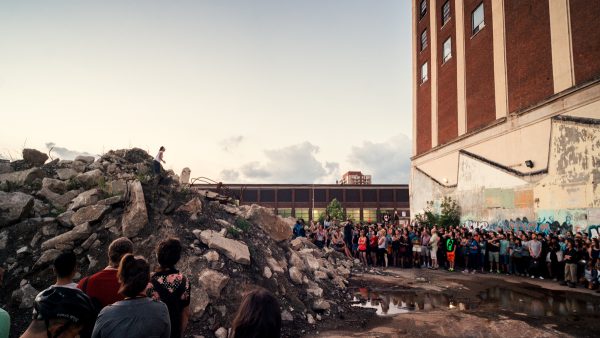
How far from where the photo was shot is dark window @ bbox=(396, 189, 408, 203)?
5428 cm

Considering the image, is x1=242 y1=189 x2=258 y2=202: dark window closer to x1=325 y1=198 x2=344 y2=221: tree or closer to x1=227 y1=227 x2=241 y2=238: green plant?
x1=325 y1=198 x2=344 y2=221: tree

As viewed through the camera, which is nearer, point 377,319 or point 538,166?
point 377,319

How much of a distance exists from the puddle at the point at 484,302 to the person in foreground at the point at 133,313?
246 inches

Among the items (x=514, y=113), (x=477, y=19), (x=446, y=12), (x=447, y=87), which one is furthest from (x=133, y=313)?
(x=446, y=12)

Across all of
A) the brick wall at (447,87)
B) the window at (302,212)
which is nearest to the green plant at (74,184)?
the brick wall at (447,87)

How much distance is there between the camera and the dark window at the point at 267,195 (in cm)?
5388

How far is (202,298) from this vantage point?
19.5 feet

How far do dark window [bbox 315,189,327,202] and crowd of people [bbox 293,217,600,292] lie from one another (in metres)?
36.9

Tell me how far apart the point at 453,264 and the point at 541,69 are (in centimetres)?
1007

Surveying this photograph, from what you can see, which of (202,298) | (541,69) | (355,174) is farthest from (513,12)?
(355,174)

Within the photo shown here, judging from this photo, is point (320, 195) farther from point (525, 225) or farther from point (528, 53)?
point (528, 53)

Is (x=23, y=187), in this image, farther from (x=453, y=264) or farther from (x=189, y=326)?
(x=453, y=264)

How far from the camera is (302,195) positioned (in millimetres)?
54625

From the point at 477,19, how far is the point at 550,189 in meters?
11.8
